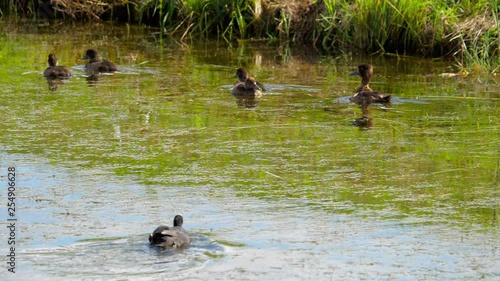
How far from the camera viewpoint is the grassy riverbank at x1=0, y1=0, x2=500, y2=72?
13789 millimetres

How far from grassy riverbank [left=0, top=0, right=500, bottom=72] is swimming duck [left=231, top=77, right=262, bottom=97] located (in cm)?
294

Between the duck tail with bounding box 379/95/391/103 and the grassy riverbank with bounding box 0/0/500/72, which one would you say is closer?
the duck tail with bounding box 379/95/391/103

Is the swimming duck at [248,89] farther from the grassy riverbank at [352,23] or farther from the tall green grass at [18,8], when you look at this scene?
the tall green grass at [18,8]

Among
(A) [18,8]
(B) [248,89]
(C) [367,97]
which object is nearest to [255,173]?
(C) [367,97]

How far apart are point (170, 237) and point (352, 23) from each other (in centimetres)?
879

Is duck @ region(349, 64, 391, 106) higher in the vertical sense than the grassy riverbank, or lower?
lower

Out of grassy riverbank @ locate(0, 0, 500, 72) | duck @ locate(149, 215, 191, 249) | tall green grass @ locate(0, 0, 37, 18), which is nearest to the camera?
duck @ locate(149, 215, 191, 249)

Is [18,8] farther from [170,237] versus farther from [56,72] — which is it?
[170,237]

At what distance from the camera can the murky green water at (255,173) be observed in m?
6.56

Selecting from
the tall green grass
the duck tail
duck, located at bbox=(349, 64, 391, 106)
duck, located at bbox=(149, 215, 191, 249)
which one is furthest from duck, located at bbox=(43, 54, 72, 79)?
duck, located at bbox=(149, 215, 191, 249)

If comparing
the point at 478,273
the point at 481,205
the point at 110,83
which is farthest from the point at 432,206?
the point at 110,83

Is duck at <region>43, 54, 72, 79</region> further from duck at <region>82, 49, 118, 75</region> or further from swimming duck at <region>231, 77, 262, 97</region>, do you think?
swimming duck at <region>231, 77, 262, 97</region>

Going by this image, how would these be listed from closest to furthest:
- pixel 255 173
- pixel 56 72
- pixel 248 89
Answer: pixel 255 173 < pixel 248 89 < pixel 56 72

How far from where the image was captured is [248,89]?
11.8 metres
